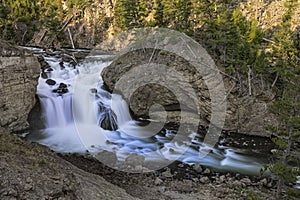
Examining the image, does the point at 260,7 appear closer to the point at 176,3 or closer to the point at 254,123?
the point at 176,3

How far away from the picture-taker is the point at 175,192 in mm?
13133

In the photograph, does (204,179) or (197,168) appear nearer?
(204,179)

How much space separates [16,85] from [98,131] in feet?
22.4

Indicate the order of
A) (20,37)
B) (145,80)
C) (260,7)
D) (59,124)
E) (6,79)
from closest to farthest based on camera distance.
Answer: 1. (6,79)
2. (59,124)
3. (145,80)
4. (260,7)
5. (20,37)

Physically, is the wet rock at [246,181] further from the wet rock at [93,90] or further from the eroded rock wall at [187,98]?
the wet rock at [93,90]

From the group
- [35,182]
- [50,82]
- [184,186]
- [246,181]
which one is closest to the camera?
[35,182]

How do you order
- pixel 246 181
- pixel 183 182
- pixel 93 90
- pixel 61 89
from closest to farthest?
pixel 183 182
pixel 246 181
pixel 61 89
pixel 93 90

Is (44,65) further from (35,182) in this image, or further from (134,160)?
(35,182)

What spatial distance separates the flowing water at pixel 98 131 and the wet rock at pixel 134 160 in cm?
43

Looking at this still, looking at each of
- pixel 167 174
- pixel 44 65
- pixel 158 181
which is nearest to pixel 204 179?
pixel 167 174

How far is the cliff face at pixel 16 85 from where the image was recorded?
56.4ft

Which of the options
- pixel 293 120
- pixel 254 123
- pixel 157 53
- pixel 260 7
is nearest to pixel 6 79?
pixel 157 53

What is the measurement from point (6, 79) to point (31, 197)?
41.7ft

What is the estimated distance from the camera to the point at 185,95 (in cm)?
2422
